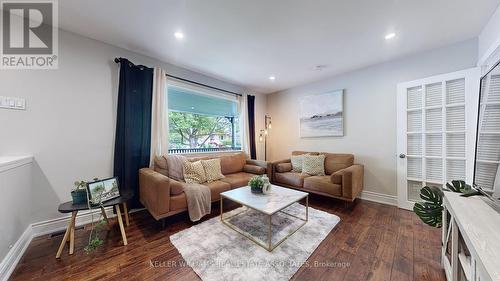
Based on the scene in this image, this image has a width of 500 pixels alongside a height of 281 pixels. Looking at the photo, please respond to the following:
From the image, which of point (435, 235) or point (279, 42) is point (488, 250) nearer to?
point (435, 235)

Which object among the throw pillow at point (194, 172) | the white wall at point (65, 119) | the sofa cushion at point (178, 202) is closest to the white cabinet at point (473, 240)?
the sofa cushion at point (178, 202)

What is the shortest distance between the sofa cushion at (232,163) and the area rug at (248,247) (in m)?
1.13

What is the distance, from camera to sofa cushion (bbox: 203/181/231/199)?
2.57m

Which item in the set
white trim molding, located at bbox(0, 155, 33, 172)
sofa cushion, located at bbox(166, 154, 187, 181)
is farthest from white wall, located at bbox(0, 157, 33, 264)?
sofa cushion, located at bbox(166, 154, 187, 181)

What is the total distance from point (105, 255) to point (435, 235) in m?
3.45

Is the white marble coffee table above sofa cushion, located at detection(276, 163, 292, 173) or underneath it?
underneath

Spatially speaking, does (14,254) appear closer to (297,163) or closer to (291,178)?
(291,178)

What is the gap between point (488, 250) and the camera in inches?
30.5

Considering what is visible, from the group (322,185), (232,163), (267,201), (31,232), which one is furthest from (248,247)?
(31,232)

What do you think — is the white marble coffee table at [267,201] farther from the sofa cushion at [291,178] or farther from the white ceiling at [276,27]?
the white ceiling at [276,27]

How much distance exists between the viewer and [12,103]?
73.4 inches

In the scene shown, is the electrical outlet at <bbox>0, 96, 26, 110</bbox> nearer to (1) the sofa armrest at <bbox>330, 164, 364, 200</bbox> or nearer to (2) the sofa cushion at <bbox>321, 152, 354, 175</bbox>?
(1) the sofa armrest at <bbox>330, 164, 364, 200</bbox>

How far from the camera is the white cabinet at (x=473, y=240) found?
0.73 m

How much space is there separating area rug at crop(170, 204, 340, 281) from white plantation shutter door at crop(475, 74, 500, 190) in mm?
1395
